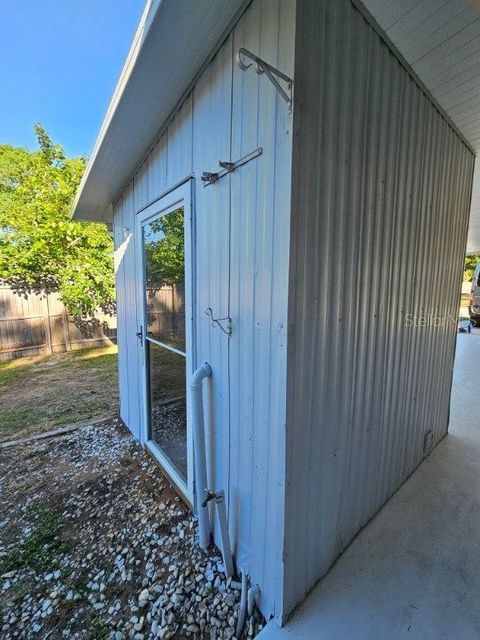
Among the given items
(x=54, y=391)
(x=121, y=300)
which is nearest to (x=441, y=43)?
(x=121, y=300)

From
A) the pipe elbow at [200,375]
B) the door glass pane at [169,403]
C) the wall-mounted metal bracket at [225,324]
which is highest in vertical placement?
the wall-mounted metal bracket at [225,324]

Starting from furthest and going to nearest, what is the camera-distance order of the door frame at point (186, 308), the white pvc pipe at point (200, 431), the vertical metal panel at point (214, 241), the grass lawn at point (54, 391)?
the grass lawn at point (54, 391) → the door frame at point (186, 308) → the white pvc pipe at point (200, 431) → the vertical metal panel at point (214, 241)

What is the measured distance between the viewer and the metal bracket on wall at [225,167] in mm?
1230

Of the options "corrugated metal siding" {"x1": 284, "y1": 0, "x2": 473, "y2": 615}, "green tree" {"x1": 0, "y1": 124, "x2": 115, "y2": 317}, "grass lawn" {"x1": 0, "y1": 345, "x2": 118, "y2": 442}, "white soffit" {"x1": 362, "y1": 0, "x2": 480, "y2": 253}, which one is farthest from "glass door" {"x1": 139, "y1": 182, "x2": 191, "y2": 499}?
"green tree" {"x1": 0, "y1": 124, "x2": 115, "y2": 317}

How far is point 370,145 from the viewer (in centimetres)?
137

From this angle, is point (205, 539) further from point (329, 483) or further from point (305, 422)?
point (305, 422)

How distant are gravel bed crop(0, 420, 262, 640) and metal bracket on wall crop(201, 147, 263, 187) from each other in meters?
2.11

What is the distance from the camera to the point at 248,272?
1.30 m


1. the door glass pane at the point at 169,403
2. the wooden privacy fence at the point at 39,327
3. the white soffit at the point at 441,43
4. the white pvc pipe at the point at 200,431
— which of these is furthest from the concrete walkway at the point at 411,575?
the wooden privacy fence at the point at 39,327

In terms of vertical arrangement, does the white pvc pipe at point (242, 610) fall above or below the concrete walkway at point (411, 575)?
below

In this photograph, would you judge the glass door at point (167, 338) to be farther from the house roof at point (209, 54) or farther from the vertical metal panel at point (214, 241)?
the house roof at point (209, 54)

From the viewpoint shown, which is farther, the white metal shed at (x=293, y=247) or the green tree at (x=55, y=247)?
the green tree at (x=55, y=247)

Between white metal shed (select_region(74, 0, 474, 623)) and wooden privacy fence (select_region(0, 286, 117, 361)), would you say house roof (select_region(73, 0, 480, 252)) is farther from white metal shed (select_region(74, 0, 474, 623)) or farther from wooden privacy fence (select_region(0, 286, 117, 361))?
wooden privacy fence (select_region(0, 286, 117, 361))

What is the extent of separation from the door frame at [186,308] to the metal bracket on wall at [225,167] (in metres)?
0.23
